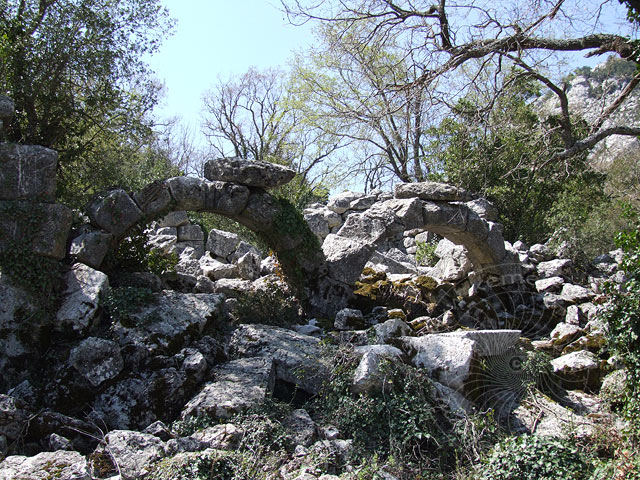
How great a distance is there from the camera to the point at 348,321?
27.6ft

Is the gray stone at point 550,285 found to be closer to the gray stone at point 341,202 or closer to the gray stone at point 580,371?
the gray stone at point 580,371

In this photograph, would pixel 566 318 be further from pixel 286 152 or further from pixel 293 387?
pixel 286 152

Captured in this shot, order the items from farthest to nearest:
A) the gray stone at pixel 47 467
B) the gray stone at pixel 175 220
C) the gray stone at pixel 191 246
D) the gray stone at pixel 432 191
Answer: the gray stone at pixel 175 220 → the gray stone at pixel 191 246 → the gray stone at pixel 432 191 → the gray stone at pixel 47 467

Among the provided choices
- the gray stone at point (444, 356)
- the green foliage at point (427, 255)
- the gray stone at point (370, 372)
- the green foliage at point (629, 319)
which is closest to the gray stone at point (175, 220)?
the green foliage at point (427, 255)

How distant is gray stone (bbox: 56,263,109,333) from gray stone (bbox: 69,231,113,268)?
5.9 inches

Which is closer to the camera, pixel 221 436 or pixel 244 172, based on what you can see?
pixel 221 436

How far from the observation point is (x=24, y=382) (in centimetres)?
601

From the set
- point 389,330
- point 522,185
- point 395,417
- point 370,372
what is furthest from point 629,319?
point 522,185

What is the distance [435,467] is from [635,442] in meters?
1.78

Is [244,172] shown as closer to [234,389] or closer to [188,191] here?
[188,191]

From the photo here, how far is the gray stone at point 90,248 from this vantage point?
24.1ft

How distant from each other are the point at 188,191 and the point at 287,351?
2.98 meters

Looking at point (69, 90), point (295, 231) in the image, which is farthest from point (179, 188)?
point (69, 90)

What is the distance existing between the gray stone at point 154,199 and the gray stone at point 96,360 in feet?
8.14
